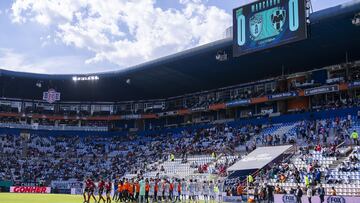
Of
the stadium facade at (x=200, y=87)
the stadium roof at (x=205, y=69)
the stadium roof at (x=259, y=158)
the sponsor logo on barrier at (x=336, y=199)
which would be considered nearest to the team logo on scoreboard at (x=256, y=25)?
the stadium facade at (x=200, y=87)

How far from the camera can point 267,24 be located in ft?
142

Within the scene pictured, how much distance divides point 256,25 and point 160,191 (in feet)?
60.0

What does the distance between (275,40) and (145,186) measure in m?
18.8

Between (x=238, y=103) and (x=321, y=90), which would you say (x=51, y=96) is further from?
(x=321, y=90)

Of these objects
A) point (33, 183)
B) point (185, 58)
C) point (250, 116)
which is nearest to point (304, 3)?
point (185, 58)

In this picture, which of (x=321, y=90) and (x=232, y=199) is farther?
(x=321, y=90)

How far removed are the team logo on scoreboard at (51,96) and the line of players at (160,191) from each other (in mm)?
41776

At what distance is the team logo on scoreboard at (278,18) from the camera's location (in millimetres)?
41844

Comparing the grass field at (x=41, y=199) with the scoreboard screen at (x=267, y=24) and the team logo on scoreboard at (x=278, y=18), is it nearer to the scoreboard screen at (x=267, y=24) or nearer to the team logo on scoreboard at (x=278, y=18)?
the scoreboard screen at (x=267, y=24)

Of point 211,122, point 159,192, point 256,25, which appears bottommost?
point 159,192

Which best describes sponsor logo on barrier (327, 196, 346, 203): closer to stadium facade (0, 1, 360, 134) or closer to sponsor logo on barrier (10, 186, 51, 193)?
stadium facade (0, 1, 360, 134)

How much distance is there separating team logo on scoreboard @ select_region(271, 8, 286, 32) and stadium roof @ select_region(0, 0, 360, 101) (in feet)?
10.0

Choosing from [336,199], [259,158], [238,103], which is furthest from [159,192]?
[238,103]

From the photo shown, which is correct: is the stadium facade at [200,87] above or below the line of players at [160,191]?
above
